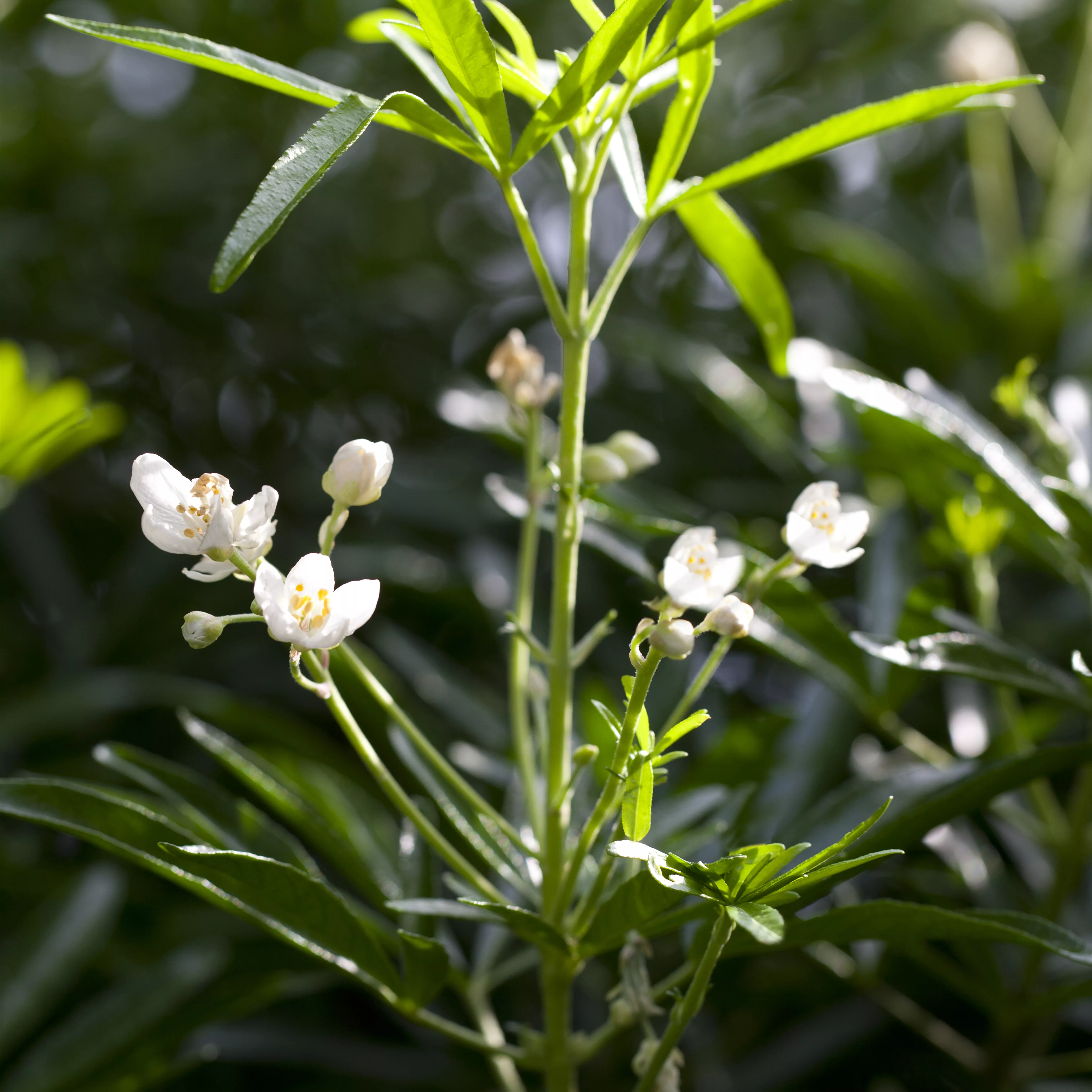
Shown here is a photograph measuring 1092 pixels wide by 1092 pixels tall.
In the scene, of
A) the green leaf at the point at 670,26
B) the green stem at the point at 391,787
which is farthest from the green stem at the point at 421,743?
the green leaf at the point at 670,26

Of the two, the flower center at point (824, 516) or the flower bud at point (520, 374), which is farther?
the flower bud at point (520, 374)

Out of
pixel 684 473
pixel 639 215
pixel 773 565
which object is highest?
pixel 639 215

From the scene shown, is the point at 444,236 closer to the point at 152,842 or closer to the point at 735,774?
the point at 735,774

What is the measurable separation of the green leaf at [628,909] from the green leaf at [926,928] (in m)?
0.11

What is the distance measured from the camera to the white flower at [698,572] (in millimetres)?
510

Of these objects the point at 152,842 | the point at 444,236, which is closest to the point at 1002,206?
the point at 444,236

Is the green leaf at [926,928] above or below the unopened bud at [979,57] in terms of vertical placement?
below

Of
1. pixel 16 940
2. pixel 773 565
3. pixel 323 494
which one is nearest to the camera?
pixel 773 565

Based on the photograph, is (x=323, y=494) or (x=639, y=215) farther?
(x=323, y=494)

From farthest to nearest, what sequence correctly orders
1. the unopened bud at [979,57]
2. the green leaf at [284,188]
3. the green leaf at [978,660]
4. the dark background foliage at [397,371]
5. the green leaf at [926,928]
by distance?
1. the unopened bud at [979,57]
2. the dark background foliage at [397,371]
3. the green leaf at [978,660]
4. the green leaf at [926,928]
5. the green leaf at [284,188]

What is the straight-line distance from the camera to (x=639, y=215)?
0.61 metres

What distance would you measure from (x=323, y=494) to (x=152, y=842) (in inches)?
30.9

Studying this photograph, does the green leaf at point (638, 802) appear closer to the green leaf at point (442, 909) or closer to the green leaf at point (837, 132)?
the green leaf at point (442, 909)

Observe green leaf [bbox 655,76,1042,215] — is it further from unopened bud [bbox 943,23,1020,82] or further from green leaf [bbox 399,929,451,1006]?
unopened bud [bbox 943,23,1020,82]
